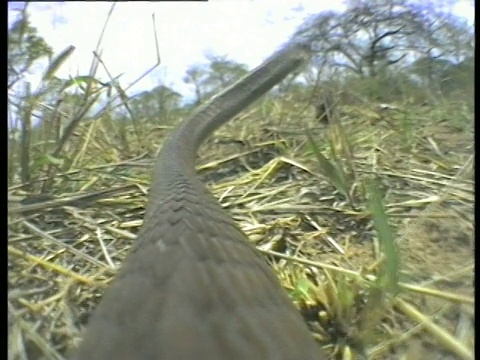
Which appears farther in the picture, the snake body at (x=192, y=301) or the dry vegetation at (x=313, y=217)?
the dry vegetation at (x=313, y=217)

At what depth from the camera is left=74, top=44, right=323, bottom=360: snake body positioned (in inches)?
12.0

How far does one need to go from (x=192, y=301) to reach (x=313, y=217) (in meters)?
0.30

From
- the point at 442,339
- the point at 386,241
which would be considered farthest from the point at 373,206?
the point at 442,339

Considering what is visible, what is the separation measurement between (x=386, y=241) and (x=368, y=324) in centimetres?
9

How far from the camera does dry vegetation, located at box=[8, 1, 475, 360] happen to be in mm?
443

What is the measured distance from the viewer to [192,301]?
0.33 meters

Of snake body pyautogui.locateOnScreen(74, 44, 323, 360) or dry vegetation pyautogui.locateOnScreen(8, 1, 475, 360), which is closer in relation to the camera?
snake body pyautogui.locateOnScreen(74, 44, 323, 360)

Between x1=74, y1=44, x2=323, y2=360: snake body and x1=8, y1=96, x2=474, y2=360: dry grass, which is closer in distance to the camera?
x1=74, y1=44, x2=323, y2=360: snake body

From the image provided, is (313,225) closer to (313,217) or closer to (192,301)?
(313,217)

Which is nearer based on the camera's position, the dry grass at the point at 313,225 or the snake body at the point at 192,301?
the snake body at the point at 192,301

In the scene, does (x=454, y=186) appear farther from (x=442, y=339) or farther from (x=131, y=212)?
(x=131, y=212)

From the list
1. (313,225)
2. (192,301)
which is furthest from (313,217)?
(192,301)

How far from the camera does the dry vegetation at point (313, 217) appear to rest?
443mm

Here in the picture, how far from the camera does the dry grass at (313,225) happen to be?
1.44 ft
